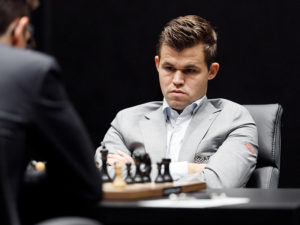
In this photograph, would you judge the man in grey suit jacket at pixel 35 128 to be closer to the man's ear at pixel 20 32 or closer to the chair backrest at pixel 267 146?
the man's ear at pixel 20 32

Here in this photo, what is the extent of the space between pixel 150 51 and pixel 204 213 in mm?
2829

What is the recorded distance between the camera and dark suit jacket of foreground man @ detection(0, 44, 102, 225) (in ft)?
4.70

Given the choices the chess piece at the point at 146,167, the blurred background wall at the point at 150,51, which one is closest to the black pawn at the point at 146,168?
the chess piece at the point at 146,167

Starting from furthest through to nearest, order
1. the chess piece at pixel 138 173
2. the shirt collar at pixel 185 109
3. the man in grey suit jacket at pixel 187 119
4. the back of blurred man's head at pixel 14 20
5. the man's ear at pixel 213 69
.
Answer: the man's ear at pixel 213 69 < the shirt collar at pixel 185 109 < the man in grey suit jacket at pixel 187 119 < the chess piece at pixel 138 173 < the back of blurred man's head at pixel 14 20

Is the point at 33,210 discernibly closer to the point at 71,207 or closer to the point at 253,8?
the point at 71,207

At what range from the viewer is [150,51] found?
4.38 metres

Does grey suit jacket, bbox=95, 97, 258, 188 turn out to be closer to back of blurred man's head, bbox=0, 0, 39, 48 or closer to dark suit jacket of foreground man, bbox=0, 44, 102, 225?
dark suit jacket of foreground man, bbox=0, 44, 102, 225

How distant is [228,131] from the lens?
3043mm

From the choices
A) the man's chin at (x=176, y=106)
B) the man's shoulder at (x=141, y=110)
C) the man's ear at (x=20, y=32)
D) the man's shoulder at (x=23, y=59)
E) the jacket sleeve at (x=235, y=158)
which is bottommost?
the jacket sleeve at (x=235, y=158)

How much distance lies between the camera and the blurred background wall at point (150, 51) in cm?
409

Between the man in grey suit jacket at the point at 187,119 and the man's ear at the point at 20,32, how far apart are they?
4.20 ft

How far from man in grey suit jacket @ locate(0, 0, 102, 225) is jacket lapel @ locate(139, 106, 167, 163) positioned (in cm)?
140

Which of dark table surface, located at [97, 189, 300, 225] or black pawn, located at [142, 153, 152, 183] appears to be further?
black pawn, located at [142, 153, 152, 183]

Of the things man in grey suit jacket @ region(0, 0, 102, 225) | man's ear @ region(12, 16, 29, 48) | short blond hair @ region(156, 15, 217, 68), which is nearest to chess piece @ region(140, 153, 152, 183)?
man in grey suit jacket @ region(0, 0, 102, 225)
